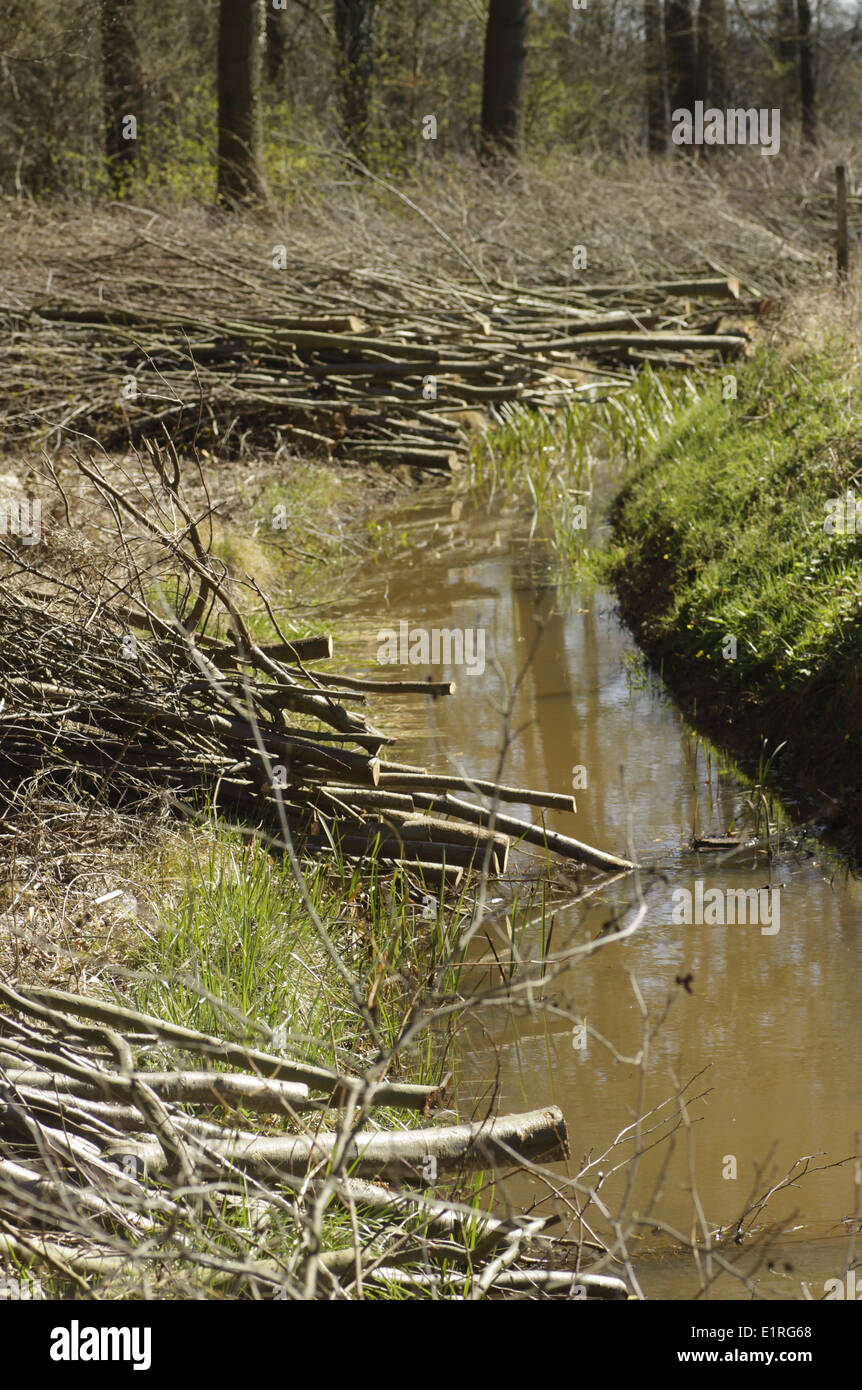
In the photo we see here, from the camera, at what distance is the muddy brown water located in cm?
325

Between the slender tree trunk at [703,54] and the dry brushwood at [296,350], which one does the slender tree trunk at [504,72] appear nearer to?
the slender tree trunk at [703,54]

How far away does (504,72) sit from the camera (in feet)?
67.6

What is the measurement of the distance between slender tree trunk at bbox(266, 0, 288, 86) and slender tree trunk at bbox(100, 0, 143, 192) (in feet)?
19.2

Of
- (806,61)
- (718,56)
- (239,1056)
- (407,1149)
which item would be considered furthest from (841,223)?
(806,61)

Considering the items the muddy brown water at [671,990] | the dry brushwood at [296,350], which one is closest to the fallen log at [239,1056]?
the muddy brown water at [671,990]

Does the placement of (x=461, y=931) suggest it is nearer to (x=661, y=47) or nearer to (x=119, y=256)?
(x=119, y=256)

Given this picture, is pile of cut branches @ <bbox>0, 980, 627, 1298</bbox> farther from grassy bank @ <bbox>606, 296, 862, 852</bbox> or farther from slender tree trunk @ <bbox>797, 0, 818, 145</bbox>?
slender tree trunk @ <bbox>797, 0, 818, 145</bbox>

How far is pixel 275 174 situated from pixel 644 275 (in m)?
7.90

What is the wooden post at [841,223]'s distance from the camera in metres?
12.1

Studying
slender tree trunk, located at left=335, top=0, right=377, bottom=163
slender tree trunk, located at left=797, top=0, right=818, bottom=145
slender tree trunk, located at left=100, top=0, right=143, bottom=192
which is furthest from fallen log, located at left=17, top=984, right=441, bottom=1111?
slender tree trunk, located at left=797, top=0, right=818, bottom=145

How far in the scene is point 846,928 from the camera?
14.9ft

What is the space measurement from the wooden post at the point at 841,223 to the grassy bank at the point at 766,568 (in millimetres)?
2804

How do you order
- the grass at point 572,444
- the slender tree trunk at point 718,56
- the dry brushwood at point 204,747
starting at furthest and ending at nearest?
the slender tree trunk at point 718,56, the grass at point 572,444, the dry brushwood at point 204,747
